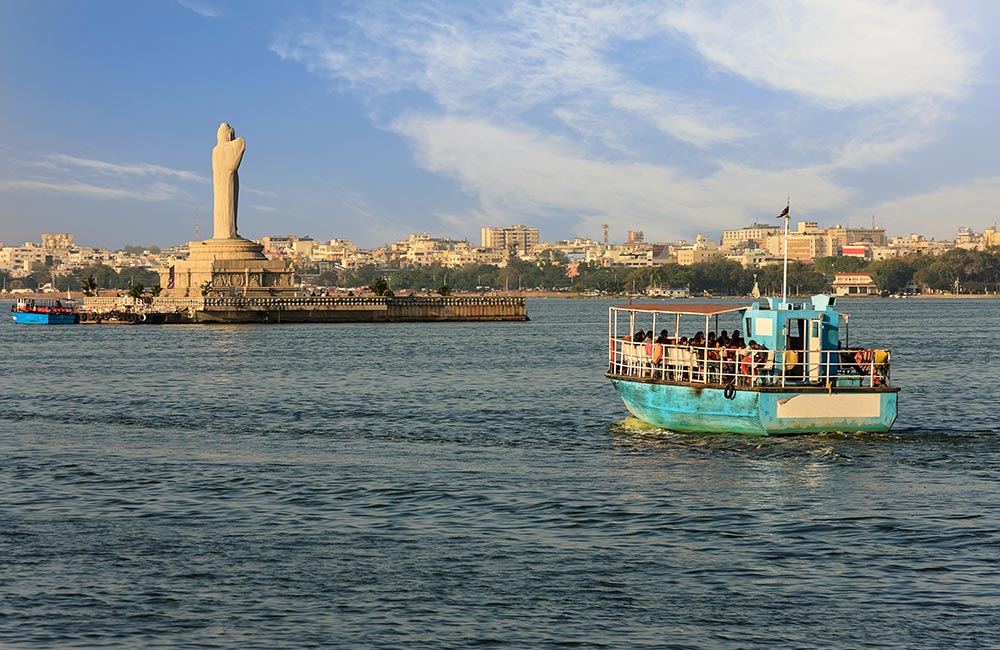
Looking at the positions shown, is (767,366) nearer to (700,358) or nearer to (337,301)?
(700,358)

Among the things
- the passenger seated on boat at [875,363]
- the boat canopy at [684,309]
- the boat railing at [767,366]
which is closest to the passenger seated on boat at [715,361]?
the boat railing at [767,366]

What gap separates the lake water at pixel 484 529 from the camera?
19.8 m

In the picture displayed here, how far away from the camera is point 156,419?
158 feet

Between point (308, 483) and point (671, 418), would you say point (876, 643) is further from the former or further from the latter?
point (671, 418)

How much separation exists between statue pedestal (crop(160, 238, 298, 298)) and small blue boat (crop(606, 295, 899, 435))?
123236 millimetres

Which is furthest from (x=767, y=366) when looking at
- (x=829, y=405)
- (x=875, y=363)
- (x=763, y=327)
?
(x=763, y=327)

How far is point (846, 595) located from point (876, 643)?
236 centimetres

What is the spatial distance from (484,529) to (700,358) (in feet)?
48.5

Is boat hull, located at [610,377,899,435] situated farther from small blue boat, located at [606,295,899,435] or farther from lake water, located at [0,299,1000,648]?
lake water, located at [0,299,1000,648]

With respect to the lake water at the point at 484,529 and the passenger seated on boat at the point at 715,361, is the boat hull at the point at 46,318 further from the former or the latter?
the passenger seated on boat at the point at 715,361

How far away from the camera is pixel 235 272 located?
162 meters

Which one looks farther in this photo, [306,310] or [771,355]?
[306,310]

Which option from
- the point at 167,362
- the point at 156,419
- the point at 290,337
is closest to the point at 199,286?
the point at 290,337

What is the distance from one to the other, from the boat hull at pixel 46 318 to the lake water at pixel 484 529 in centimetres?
11130
